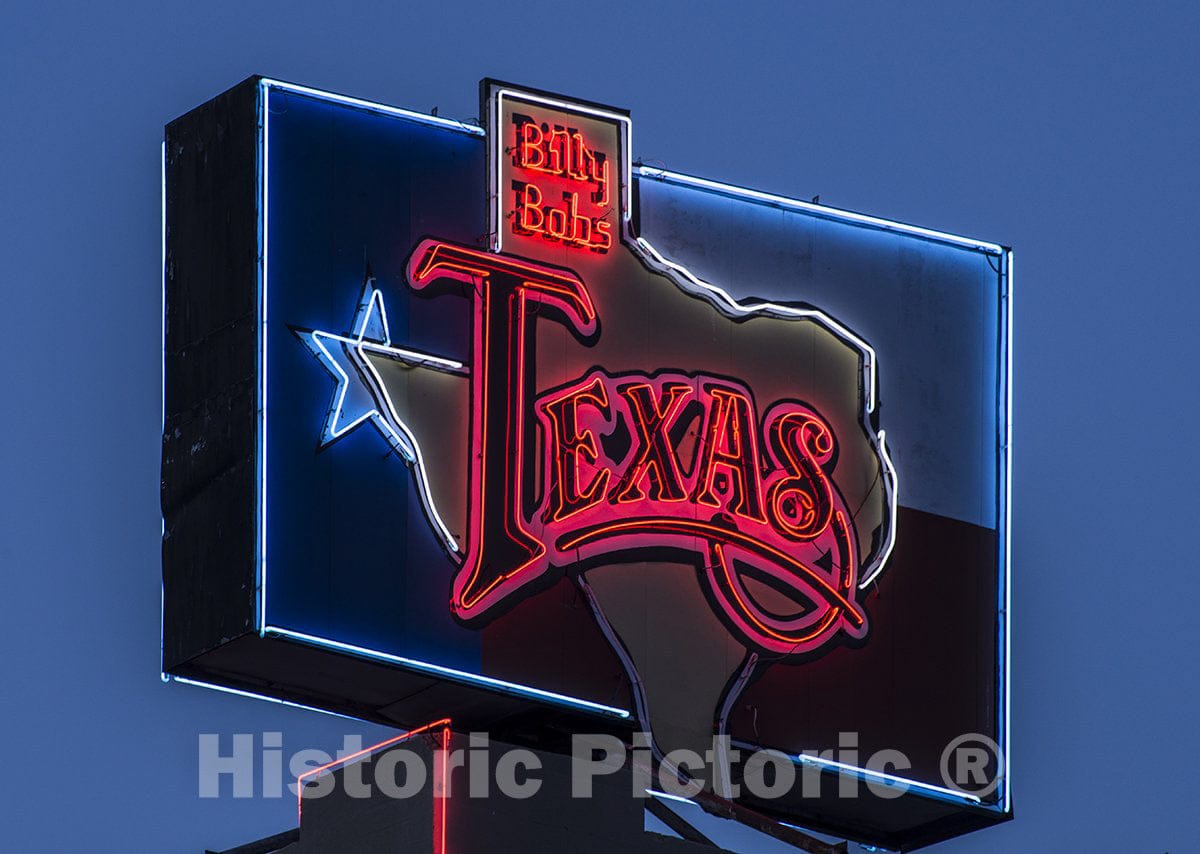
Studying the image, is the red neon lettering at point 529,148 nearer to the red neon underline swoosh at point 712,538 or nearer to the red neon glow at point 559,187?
the red neon glow at point 559,187

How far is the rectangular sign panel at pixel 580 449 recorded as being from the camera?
41.6 meters

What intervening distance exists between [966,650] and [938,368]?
123 inches

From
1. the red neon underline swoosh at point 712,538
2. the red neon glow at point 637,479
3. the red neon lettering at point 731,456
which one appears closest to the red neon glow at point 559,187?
the red neon glow at point 637,479

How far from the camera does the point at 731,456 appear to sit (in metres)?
44.6

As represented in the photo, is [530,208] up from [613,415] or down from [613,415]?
up

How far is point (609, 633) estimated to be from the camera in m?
43.1

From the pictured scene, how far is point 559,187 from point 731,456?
132 inches

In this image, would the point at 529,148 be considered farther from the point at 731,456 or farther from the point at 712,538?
the point at 712,538

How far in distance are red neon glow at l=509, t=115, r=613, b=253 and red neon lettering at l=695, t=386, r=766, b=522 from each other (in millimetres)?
2135

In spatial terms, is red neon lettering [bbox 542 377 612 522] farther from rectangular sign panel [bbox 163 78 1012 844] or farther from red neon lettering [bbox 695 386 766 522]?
red neon lettering [bbox 695 386 766 522]

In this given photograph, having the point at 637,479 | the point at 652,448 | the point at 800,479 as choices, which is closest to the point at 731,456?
the point at 800,479

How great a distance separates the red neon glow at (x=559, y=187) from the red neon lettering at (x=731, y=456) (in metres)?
2.13

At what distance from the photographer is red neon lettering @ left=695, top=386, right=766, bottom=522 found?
145 ft

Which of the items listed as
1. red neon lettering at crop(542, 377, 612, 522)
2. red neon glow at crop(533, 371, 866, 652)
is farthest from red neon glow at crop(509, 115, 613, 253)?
red neon lettering at crop(542, 377, 612, 522)
